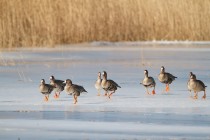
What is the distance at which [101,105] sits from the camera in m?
9.05

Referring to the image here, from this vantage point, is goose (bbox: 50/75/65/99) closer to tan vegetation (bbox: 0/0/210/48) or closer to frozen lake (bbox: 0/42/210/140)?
frozen lake (bbox: 0/42/210/140)

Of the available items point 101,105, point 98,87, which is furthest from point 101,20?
point 101,105

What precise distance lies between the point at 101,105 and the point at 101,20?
482 inches

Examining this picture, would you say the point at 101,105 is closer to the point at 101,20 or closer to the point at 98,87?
the point at 98,87

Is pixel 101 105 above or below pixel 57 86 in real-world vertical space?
below

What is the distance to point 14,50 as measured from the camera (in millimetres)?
19562

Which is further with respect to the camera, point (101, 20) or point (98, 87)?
point (101, 20)

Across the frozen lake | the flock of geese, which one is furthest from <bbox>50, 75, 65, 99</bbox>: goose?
the frozen lake

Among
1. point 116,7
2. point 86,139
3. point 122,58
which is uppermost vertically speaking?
point 116,7

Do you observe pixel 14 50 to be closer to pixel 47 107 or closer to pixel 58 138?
pixel 47 107

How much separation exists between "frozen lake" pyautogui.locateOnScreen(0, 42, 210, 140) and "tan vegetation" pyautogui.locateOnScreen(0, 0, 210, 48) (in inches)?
125

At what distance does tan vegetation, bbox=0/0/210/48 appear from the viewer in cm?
2030

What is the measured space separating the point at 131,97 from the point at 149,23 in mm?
11275

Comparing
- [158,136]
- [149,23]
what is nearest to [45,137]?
[158,136]
